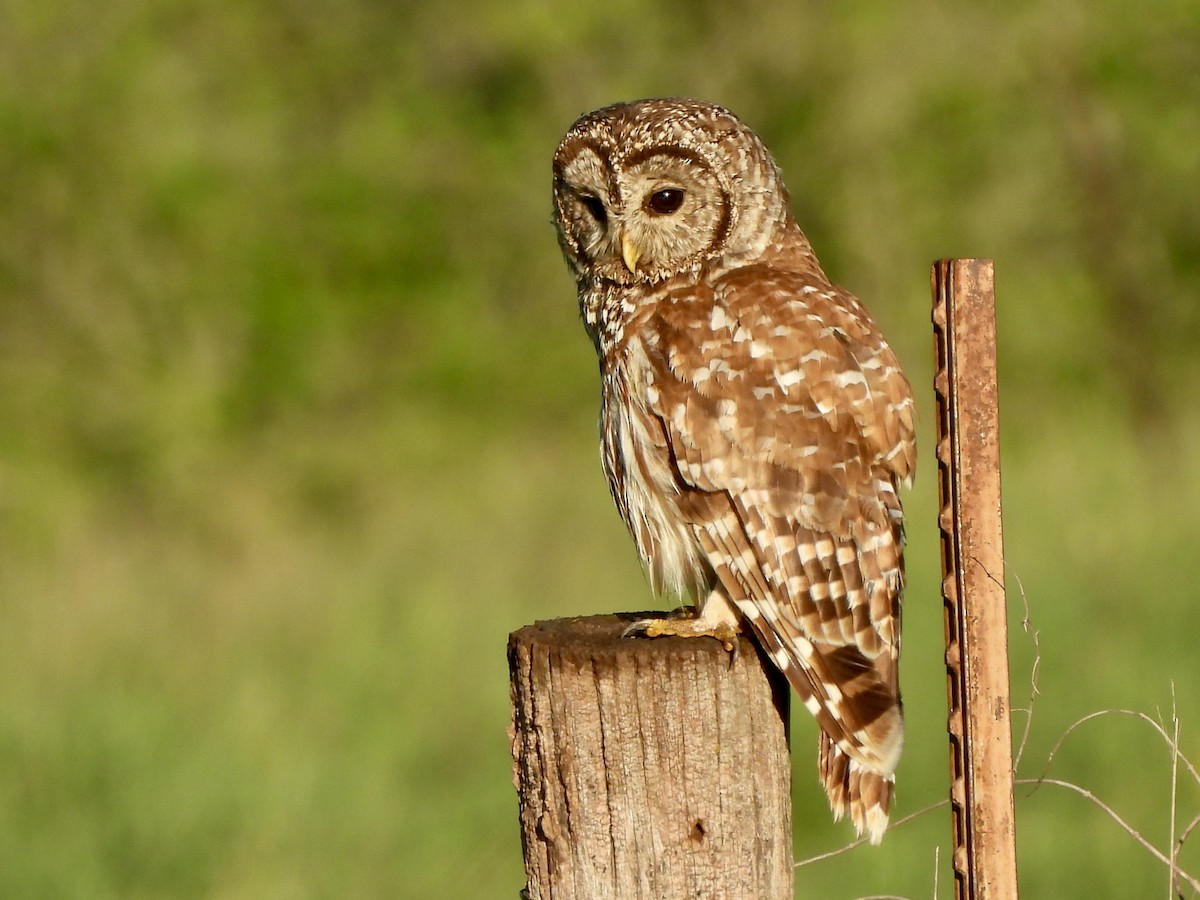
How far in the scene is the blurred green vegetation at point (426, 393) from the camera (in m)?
5.53

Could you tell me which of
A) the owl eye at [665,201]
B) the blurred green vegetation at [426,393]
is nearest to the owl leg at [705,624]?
the owl eye at [665,201]

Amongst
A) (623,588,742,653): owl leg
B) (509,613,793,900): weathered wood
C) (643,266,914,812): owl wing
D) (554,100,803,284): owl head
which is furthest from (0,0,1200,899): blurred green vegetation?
(509,613,793,900): weathered wood

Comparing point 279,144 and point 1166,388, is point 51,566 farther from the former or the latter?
point 1166,388

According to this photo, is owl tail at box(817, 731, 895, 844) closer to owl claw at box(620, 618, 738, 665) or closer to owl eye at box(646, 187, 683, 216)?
owl claw at box(620, 618, 738, 665)

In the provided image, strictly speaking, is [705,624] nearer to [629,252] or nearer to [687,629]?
[687,629]

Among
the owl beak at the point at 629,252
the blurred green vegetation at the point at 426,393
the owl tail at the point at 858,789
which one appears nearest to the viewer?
the owl tail at the point at 858,789

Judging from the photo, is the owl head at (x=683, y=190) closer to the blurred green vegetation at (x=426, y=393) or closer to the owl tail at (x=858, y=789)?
the owl tail at (x=858, y=789)

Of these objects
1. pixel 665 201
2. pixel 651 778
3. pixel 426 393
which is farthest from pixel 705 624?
pixel 426 393

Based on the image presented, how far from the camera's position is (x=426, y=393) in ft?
41.5

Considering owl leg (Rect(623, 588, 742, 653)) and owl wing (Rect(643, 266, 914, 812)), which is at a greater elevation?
owl wing (Rect(643, 266, 914, 812))

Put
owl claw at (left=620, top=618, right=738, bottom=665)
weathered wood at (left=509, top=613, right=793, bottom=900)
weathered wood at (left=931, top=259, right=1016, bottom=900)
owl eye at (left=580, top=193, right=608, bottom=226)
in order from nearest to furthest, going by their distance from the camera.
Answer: weathered wood at (left=931, top=259, right=1016, bottom=900), weathered wood at (left=509, top=613, right=793, bottom=900), owl claw at (left=620, top=618, right=738, bottom=665), owl eye at (left=580, top=193, right=608, bottom=226)

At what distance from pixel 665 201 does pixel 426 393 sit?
9.32m

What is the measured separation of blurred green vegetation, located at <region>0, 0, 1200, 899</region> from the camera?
5.53 meters

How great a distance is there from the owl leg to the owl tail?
0.30m
